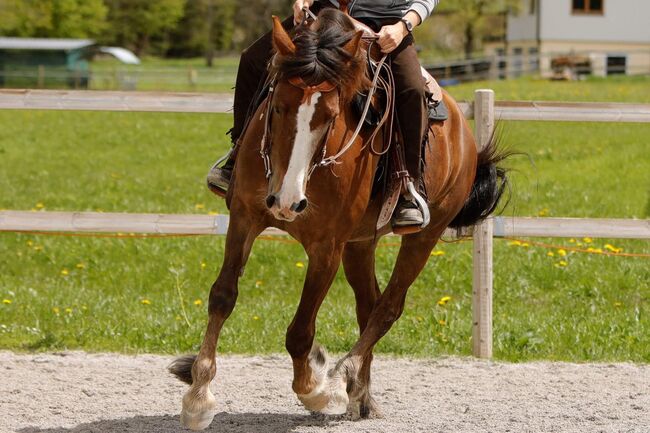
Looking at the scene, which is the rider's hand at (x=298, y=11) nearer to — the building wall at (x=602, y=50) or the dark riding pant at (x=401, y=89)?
the dark riding pant at (x=401, y=89)

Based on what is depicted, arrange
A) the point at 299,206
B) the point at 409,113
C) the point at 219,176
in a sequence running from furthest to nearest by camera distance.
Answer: the point at 219,176
the point at 409,113
the point at 299,206

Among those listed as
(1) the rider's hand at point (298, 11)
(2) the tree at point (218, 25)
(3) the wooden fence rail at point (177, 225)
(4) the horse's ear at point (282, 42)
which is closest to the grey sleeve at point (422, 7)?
(1) the rider's hand at point (298, 11)

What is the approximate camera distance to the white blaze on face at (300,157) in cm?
434

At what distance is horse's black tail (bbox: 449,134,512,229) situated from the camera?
6.67 m

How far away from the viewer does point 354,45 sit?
4.69 metres

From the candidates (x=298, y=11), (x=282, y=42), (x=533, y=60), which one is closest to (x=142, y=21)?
(x=533, y=60)

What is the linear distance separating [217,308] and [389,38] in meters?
1.60

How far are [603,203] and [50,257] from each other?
6824 mm

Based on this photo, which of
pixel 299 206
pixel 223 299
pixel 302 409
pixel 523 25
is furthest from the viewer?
pixel 523 25

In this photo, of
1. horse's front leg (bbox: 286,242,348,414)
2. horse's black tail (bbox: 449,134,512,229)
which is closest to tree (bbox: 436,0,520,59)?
horse's black tail (bbox: 449,134,512,229)

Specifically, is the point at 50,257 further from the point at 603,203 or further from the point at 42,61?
the point at 42,61

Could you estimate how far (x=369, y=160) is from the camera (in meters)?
5.17

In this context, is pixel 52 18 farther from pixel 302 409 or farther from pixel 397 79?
pixel 397 79

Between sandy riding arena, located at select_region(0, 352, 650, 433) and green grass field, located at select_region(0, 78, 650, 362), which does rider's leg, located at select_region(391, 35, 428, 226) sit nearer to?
sandy riding arena, located at select_region(0, 352, 650, 433)
